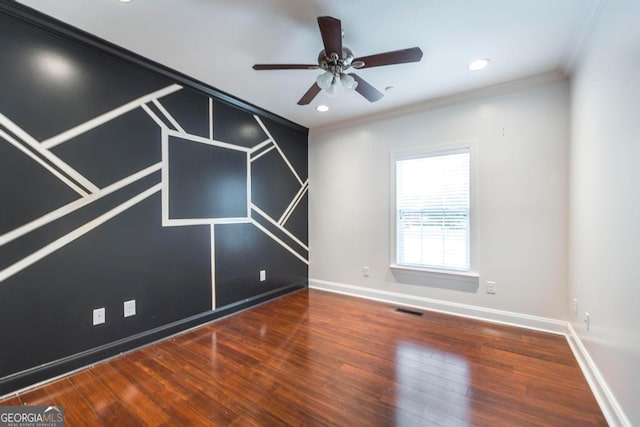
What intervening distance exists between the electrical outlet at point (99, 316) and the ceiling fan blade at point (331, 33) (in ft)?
8.80

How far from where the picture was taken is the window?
316 centimetres

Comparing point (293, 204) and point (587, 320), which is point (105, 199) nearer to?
point (293, 204)

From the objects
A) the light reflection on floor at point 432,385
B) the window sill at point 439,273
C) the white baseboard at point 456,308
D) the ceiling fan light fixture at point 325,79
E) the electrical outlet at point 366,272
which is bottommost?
the light reflection on floor at point 432,385

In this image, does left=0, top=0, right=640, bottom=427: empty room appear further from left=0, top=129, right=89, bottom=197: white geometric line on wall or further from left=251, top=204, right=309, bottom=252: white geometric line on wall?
left=251, top=204, right=309, bottom=252: white geometric line on wall

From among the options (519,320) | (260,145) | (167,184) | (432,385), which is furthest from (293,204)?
(519,320)

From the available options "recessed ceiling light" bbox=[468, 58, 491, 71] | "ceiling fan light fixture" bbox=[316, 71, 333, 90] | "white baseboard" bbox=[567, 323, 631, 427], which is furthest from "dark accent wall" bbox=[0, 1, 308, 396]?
"white baseboard" bbox=[567, 323, 631, 427]

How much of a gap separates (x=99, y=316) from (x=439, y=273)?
11.2 ft

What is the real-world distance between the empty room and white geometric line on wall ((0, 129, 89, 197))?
0.05 feet

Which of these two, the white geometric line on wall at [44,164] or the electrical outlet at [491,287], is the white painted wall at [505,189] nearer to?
the electrical outlet at [491,287]

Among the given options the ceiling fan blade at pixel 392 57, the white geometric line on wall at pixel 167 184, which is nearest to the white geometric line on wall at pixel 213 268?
the white geometric line on wall at pixel 167 184

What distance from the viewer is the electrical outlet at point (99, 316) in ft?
7.11

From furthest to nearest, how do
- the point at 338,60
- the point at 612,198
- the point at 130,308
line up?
the point at 130,308 < the point at 338,60 < the point at 612,198

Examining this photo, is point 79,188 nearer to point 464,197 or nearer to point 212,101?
point 212,101

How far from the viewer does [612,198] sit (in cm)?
162
